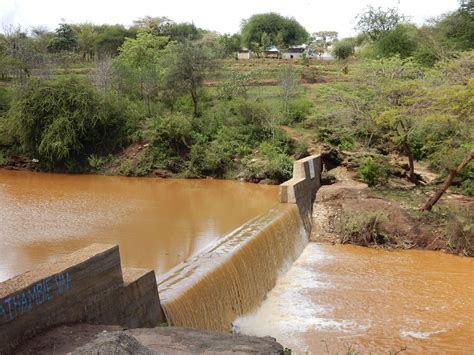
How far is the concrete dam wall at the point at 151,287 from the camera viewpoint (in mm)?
5152

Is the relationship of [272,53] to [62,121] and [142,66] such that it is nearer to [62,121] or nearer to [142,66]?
[142,66]

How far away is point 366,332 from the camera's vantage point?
31.5 ft

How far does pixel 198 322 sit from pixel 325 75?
34.9 m

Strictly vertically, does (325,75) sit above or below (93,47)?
below

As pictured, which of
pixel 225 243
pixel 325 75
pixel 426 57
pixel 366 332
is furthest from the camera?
pixel 325 75

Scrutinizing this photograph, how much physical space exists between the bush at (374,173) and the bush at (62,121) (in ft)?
43.4

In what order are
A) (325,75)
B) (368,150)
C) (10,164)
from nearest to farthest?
(368,150) < (10,164) < (325,75)

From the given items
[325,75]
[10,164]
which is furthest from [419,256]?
[325,75]

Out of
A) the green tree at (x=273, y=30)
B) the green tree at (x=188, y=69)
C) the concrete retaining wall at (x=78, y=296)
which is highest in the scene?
the green tree at (x=273, y=30)

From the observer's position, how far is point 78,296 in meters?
5.82

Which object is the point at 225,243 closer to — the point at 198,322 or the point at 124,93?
the point at 198,322

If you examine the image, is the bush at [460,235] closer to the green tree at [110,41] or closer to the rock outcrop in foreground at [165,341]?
the rock outcrop in foreground at [165,341]

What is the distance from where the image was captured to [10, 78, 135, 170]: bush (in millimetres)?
24719

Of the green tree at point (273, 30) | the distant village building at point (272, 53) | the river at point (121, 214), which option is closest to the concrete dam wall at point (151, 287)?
the river at point (121, 214)
